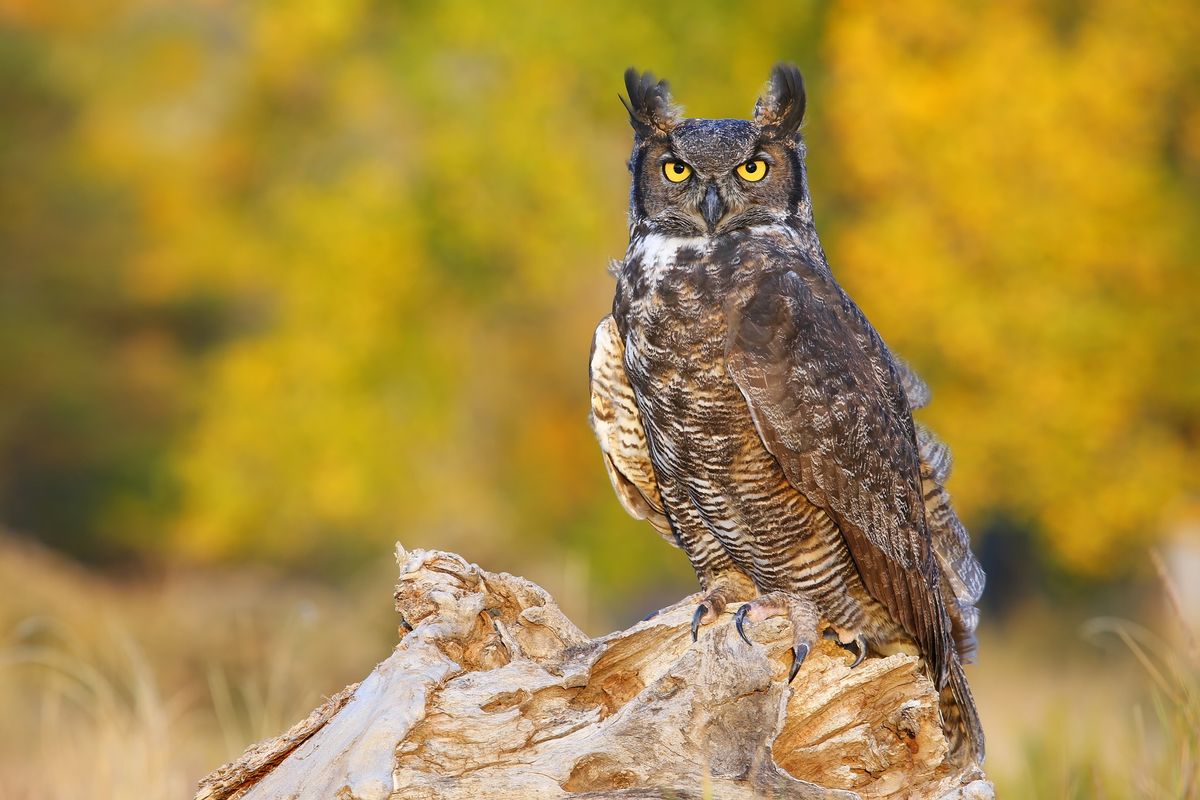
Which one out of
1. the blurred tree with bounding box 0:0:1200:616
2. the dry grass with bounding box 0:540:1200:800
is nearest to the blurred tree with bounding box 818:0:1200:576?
the blurred tree with bounding box 0:0:1200:616

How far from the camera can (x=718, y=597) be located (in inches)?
133

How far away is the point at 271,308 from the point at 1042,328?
31.9ft

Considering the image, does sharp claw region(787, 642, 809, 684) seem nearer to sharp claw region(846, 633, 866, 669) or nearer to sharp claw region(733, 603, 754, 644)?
sharp claw region(733, 603, 754, 644)

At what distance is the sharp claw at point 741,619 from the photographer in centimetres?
282

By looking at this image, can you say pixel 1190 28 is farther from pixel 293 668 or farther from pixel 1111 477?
pixel 293 668

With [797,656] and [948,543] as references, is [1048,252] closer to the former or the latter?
[948,543]

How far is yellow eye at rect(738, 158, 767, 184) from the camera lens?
3.32m

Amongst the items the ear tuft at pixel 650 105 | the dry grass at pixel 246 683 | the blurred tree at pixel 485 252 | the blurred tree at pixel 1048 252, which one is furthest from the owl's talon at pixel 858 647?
the blurred tree at pixel 1048 252

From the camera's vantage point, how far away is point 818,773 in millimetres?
2941

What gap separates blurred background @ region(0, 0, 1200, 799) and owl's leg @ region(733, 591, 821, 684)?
→ 230cm

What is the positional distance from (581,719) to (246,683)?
3711 millimetres

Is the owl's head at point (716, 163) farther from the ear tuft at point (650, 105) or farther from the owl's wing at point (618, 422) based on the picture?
the owl's wing at point (618, 422)

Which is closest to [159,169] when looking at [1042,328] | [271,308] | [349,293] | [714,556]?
[271,308]

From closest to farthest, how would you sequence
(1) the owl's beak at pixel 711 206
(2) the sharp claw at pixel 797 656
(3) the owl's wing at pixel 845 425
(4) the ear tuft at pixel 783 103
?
(2) the sharp claw at pixel 797 656, (3) the owl's wing at pixel 845 425, (1) the owl's beak at pixel 711 206, (4) the ear tuft at pixel 783 103
